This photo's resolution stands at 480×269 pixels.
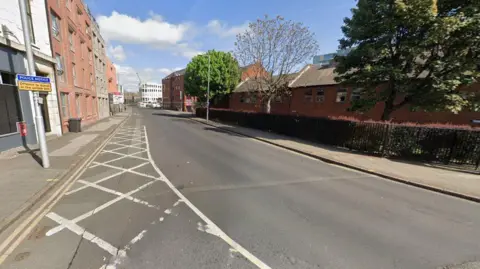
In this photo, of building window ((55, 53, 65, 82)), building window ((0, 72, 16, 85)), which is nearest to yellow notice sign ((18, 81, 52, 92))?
building window ((0, 72, 16, 85))

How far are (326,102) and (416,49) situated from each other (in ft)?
39.3

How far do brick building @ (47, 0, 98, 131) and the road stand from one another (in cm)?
1146

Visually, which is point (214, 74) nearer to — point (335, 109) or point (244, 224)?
point (335, 109)

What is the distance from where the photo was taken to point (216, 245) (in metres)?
3.20

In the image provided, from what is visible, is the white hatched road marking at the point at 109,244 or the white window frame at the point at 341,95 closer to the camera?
the white hatched road marking at the point at 109,244

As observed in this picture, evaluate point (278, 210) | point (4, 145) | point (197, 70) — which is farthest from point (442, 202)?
point (197, 70)

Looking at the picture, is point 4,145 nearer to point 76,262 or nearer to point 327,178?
point 76,262

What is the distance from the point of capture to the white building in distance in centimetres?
11588

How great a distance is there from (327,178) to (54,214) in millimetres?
7102

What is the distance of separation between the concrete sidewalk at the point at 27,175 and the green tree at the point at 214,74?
74.6 feet

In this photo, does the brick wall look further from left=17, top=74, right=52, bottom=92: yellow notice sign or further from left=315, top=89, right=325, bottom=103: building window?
left=17, top=74, right=52, bottom=92: yellow notice sign

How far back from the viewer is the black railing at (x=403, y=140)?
8.05 m

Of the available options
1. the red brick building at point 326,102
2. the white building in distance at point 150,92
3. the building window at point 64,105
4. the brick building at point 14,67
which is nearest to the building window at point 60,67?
the building window at point 64,105

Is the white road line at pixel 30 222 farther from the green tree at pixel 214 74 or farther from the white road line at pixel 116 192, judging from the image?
the green tree at pixel 214 74
